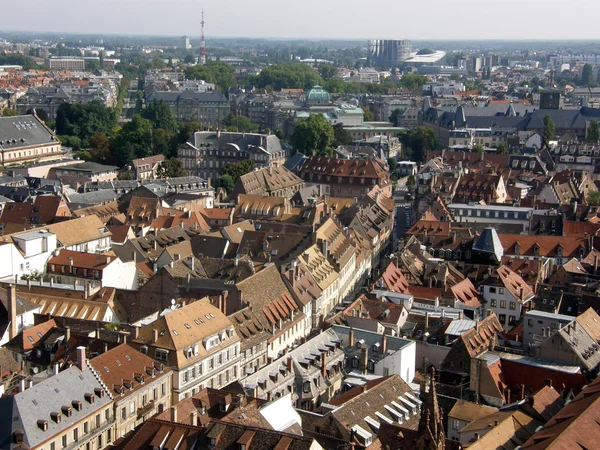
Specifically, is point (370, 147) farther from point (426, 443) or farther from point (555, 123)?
point (426, 443)

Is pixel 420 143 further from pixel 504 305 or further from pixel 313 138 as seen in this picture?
pixel 504 305

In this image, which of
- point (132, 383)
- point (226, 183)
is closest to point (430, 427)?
point (132, 383)

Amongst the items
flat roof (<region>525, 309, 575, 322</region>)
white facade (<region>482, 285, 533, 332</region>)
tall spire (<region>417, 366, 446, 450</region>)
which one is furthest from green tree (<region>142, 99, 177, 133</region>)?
tall spire (<region>417, 366, 446, 450</region>)

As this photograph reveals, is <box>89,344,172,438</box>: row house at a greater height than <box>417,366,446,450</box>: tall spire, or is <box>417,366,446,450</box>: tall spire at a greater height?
<box>417,366,446,450</box>: tall spire

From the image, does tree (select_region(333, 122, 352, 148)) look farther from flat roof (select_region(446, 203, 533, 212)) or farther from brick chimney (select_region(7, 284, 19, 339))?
brick chimney (select_region(7, 284, 19, 339))

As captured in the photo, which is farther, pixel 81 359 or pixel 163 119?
pixel 163 119

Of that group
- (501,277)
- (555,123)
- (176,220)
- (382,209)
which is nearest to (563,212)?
(382,209)

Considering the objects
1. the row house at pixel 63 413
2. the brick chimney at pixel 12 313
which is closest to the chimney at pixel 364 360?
the row house at pixel 63 413

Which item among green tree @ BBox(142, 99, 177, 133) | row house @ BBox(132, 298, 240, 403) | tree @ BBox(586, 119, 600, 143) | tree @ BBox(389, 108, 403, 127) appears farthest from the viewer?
tree @ BBox(389, 108, 403, 127)
